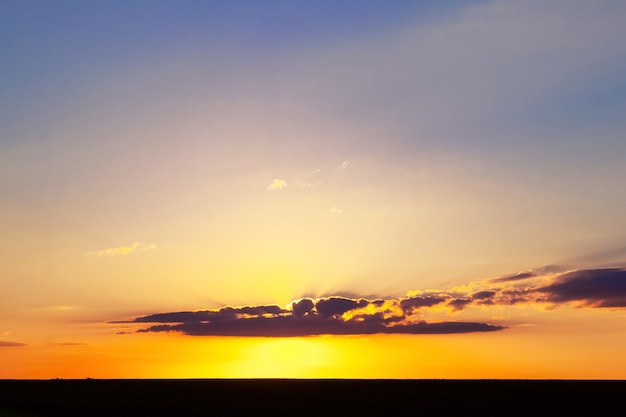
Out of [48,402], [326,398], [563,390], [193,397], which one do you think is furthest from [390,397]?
[48,402]

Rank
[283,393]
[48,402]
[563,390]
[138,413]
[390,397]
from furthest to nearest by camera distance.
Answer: [563,390] < [283,393] < [390,397] < [48,402] < [138,413]

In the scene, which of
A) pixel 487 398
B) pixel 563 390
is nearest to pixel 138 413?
pixel 487 398

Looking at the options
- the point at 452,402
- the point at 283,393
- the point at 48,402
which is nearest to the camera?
the point at 48,402

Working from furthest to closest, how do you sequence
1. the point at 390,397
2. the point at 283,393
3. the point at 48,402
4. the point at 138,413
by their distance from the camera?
the point at 283,393 → the point at 390,397 → the point at 48,402 → the point at 138,413

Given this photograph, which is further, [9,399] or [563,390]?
[563,390]

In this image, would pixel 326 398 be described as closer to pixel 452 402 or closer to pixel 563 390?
pixel 452 402

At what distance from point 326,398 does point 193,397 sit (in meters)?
17.5

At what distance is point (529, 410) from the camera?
80.4 meters

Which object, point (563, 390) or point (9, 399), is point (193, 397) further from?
point (563, 390)

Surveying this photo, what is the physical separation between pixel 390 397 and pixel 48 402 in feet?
142

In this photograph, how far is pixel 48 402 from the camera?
270 ft

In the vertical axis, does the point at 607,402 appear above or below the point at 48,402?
below

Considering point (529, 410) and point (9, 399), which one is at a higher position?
point (9, 399)

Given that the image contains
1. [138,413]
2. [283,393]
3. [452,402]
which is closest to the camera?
[138,413]
